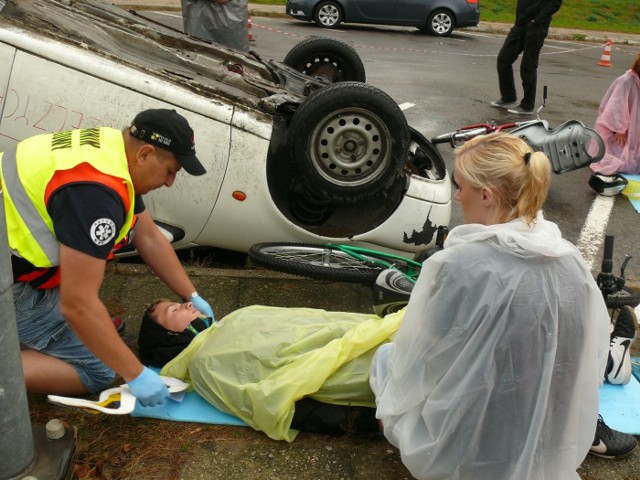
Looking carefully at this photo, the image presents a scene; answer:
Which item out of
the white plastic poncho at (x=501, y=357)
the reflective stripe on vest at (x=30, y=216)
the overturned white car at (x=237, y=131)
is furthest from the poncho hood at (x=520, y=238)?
the overturned white car at (x=237, y=131)

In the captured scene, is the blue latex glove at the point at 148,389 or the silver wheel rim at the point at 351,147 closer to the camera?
the blue latex glove at the point at 148,389

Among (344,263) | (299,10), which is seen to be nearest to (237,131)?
(344,263)

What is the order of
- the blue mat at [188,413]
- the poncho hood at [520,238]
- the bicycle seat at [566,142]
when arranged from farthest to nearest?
the bicycle seat at [566,142] → the blue mat at [188,413] → the poncho hood at [520,238]

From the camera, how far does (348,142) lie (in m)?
4.05

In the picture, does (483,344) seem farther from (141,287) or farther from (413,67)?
(413,67)

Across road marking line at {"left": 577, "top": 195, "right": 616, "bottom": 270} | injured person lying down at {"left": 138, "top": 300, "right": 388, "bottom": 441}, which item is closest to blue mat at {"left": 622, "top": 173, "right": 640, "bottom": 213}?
road marking line at {"left": 577, "top": 195, "right": 616, "bottom": 270}

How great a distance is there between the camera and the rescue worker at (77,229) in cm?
261

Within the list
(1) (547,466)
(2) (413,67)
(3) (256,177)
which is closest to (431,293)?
(1) (547,466)

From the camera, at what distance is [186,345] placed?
3.37 m

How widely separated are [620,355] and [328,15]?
13012 millimetres

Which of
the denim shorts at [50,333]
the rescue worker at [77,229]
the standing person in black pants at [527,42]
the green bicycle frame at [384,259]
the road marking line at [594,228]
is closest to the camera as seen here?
the rescue worker at [77,229]

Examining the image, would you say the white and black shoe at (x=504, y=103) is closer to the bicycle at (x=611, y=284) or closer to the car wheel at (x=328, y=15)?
the bicycle at (x=611, y=284)

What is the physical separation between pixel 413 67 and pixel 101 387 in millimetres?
9663

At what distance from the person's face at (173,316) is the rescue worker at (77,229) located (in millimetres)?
363
